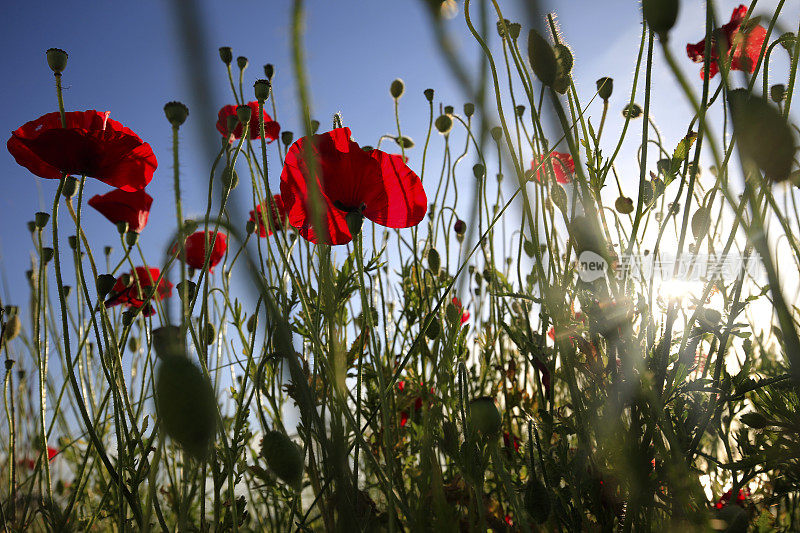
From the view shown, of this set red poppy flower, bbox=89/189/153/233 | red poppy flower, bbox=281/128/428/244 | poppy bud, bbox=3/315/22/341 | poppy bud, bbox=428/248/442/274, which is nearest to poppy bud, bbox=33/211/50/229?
red poppy flower, bbox=89/189/153/233

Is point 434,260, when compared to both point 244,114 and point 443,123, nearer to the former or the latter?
point 443,123

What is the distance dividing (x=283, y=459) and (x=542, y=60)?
22.3 inches

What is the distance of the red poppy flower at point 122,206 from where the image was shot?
1.21 m

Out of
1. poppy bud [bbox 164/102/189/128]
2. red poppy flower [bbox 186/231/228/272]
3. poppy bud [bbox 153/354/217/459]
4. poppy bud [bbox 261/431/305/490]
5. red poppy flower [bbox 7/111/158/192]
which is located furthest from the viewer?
red poppy flower [bbox 186/231/228/272]

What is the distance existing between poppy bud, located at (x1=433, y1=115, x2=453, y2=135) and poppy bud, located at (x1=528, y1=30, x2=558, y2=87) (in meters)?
0.81

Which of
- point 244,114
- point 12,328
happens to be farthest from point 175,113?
point 12,328

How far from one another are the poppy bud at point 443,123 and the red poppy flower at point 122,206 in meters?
0.78

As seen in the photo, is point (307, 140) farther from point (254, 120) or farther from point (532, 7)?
point (254, 120)

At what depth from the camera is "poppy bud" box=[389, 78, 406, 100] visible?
1.49 m

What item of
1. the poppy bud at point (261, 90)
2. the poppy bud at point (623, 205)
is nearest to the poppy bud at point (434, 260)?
the poppy bud at point (623, 205)

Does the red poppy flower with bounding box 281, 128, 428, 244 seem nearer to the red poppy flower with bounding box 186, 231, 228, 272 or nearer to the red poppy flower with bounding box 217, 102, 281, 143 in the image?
the red poppy flower with bounding box 217, 102, 281, 143

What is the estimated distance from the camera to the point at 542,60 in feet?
2.12

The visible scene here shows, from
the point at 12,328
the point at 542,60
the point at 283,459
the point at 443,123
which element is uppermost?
the point at 443,123

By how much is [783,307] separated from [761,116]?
0.22 meters
